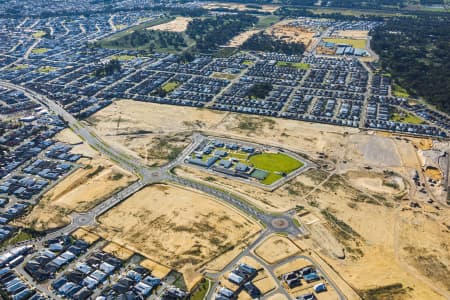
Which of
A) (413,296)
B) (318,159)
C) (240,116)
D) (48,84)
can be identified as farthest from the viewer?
(48,84)

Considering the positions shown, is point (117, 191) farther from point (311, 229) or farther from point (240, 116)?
point (240, 116)

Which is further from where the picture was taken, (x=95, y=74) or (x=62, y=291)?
(x=95, y=74)

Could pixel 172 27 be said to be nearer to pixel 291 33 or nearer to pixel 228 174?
pixel 291 33

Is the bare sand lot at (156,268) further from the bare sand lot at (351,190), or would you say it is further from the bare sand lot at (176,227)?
the bare sand lot at (351,190)

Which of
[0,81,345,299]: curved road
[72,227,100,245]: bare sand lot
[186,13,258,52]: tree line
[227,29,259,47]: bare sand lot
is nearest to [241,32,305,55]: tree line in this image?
[227,29,259,47]: bare sand lot

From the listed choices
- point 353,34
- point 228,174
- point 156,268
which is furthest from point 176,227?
point 353,34

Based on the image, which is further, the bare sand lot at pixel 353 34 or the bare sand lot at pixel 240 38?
the bare sand lot at pixel 353 34

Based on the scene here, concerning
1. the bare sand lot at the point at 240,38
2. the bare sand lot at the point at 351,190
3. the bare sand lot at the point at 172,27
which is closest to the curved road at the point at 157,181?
the bare sand lot at the point at 351,190

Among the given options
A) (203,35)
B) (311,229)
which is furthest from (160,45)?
(311,229)

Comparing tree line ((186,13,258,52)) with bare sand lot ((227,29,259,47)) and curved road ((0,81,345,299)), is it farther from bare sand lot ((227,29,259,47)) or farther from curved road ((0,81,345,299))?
curved road ((0,81,345,299))
